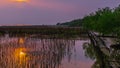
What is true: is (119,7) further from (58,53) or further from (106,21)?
(58,53)

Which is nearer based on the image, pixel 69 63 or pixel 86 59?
pixel 69 63

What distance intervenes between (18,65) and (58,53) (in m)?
5.10

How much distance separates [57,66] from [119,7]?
33.9 feet

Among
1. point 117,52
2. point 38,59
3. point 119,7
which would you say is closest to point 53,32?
point 119,7

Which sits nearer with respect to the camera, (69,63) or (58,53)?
(69,63)

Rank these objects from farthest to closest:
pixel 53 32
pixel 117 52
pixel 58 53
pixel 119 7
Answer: pixel 53 32
pixel 119 7
pixel 58 53
pixel 117 52

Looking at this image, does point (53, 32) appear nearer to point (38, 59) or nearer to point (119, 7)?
point (119, 7)

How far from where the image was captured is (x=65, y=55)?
21531mm

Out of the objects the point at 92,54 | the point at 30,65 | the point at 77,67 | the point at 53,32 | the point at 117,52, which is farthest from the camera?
the point at 53,32

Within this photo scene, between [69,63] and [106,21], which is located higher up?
[106,21]

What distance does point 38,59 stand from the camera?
18.7 m

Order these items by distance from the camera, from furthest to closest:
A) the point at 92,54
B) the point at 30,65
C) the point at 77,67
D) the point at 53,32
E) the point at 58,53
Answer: the point at 53,32
the point at 92,54
the point at 58,53
the point at 77,67
the point at 30,65

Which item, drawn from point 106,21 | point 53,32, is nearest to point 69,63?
point 106,21

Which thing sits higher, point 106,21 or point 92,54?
point 106,21
